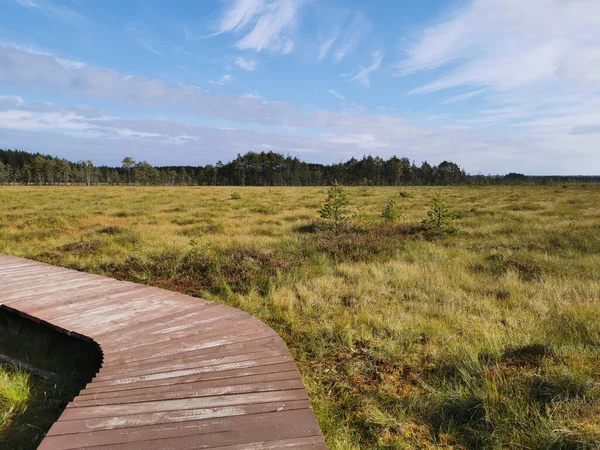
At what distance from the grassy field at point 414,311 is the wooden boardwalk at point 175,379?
0.62m

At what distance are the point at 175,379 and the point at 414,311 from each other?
3846mm

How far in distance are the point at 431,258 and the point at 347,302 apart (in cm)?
371

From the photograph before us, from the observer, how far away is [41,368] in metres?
4.09

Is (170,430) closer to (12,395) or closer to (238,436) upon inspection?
(238,436)

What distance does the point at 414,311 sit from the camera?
5.51 metres

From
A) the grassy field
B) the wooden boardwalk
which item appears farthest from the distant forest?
the wooden boardwalk

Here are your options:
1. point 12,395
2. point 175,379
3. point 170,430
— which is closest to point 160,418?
point 170,430

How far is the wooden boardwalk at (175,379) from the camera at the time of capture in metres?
2.33

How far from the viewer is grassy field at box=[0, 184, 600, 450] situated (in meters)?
2.98

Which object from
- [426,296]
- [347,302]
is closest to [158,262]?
[347,302]

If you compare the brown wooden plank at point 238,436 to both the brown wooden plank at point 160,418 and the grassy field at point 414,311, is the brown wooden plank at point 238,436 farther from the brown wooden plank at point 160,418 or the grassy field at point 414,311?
the grassy field at point 414,311

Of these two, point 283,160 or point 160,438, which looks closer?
point 160,438

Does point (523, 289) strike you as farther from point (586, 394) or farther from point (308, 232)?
point (308, 232)

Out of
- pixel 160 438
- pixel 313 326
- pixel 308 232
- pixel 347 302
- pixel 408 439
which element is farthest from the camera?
pixel 308 232
